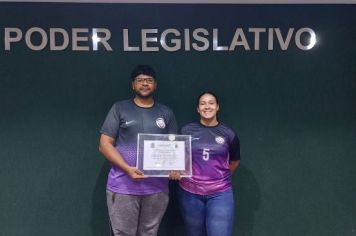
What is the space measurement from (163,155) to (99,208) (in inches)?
34.4

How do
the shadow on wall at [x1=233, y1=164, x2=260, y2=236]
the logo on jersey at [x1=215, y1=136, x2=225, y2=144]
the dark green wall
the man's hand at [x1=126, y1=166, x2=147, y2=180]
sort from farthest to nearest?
the shadow on wall at [x1=233, y1=164, x2=260, y2=236], the dark green wall, the logo on jersey at [x1=215, y1=136, x2=225, y2=144], the man's hand at [x1=126, y1=166, x2=147, y2=180]

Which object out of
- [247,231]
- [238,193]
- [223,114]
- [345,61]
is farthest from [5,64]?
[345,61]

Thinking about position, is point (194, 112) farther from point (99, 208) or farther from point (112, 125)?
point (99, 208)

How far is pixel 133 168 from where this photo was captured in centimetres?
245

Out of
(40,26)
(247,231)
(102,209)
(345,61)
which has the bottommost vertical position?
(247,231)

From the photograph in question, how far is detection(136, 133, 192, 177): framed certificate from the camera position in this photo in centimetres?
248

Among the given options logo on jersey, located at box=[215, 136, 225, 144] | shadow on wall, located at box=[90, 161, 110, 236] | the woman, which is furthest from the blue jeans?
shadow on wall, located at box=[90, 161, 110, 236]

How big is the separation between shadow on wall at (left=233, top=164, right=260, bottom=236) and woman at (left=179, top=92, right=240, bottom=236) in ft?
1.66

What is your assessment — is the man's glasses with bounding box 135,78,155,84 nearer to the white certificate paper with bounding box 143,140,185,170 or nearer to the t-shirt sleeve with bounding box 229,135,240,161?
the white certificate paper with bounding box 143,140,185,170

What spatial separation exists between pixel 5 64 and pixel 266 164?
222cm

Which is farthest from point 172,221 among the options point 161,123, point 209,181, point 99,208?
point 161,123

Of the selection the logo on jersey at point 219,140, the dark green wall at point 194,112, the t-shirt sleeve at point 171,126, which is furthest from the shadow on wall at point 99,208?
the logo on jersey at point 219,140

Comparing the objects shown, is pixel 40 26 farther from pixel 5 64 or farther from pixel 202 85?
pixel 202 85

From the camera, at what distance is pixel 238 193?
10.1 feet
